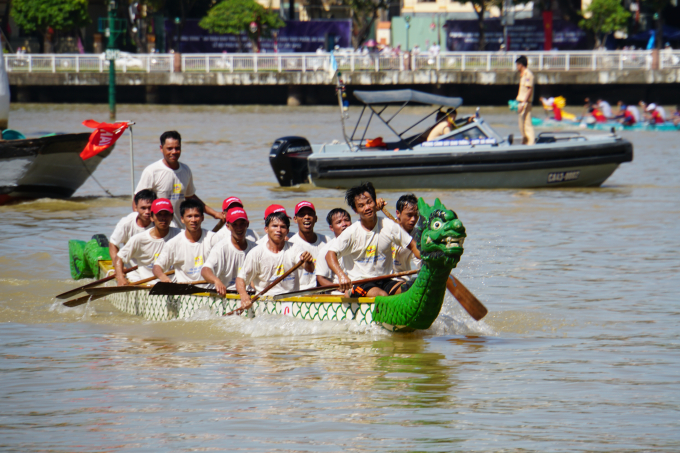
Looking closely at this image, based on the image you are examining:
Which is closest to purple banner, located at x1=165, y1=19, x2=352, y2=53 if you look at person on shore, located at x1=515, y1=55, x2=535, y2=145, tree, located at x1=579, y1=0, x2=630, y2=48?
tree, located at x1=579, y1=0, x2=630, y2=48

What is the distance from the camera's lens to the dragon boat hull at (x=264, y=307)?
7699 mm

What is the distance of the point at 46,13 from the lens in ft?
146

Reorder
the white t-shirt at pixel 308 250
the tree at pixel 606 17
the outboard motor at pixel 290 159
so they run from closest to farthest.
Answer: the white t-shirt at pixel 308 250, the outboard motor at pixel 290 159, the tree at pixel 606 17

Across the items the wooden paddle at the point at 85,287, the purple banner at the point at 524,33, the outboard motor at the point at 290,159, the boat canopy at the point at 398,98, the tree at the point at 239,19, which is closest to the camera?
the wooden paddle at the point at 85,287

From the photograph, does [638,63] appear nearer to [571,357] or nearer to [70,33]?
[70,33]

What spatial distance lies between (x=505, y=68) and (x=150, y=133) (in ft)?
49.7

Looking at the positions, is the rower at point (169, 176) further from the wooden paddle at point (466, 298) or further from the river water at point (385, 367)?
the wooden paddle at point (466, 298)

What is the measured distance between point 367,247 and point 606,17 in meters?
39.3

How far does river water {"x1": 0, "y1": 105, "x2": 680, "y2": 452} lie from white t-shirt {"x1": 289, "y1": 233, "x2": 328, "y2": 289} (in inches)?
24.2

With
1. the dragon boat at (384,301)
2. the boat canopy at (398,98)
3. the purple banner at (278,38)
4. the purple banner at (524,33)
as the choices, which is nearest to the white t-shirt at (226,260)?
the dragon boat at (384,301)

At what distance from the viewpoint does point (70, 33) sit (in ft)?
165

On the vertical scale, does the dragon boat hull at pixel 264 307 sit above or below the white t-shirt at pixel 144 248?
below

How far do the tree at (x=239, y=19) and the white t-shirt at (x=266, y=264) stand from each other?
126 ft

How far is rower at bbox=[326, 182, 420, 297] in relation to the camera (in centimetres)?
777
